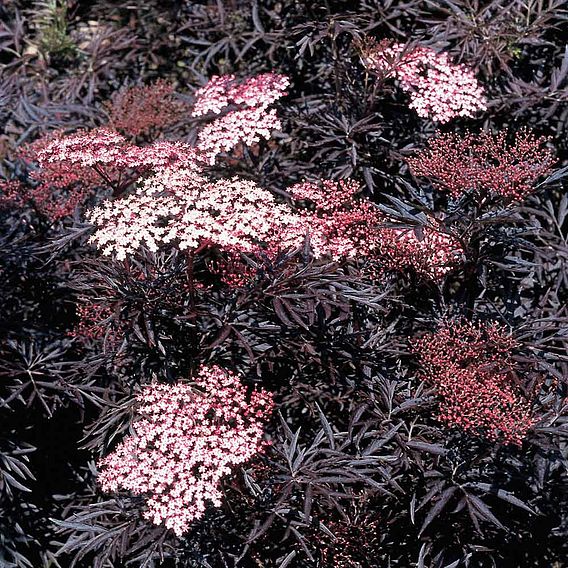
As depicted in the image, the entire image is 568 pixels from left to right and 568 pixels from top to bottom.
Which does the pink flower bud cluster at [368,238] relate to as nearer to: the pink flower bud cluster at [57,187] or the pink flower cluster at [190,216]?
the pink flower cluster at [190,216]

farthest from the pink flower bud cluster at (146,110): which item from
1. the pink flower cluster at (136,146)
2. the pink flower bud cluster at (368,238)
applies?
the pink flower bud cluster at (368,238)

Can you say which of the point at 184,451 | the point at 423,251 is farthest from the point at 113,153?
the point at 423,251

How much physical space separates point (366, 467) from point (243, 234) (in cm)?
97

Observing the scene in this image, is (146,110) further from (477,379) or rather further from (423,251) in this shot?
(477,379)

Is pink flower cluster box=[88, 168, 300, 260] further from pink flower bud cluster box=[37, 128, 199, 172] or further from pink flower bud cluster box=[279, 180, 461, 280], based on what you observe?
pink flower bud cluster box=[279, 180, 461, 280]

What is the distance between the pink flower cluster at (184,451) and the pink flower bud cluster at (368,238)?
727mm

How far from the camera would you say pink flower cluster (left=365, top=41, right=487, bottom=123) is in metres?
3.77

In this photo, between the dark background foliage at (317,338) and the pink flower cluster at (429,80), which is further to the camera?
the pink flower cluster at (429,80)

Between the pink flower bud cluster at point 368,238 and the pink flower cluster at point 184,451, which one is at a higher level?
the pink flower bud cluster at point 368,238

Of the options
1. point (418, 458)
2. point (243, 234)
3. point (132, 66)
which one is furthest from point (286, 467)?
point (132, 66)

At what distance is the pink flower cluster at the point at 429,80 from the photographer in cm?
377

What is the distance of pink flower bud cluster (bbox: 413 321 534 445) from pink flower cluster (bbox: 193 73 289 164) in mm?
1119

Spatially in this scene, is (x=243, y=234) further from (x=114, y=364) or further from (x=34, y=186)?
(x=34, y=186)

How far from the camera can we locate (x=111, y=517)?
347 centimetres
